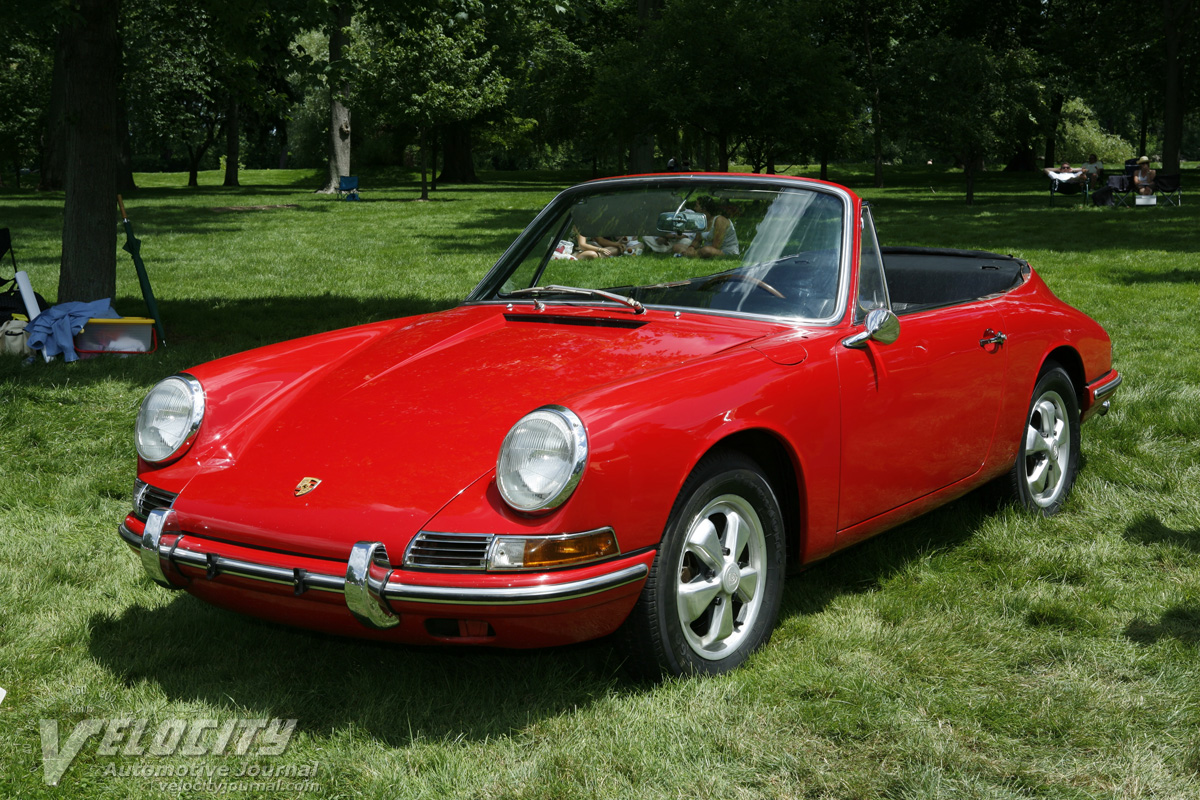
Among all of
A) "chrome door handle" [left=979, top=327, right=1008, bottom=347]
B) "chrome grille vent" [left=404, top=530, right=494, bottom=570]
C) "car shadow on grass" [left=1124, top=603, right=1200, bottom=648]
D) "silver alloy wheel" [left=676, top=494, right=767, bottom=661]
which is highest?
"chrome door handle" [left=979, top=327, right=1008, bottom=347]

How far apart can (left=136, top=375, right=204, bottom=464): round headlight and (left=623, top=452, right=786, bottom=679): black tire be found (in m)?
1.51

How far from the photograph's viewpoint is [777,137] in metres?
24.9

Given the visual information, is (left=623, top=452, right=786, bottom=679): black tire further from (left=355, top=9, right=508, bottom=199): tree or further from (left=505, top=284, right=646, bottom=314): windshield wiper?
(left=355, top=9, right=508, bottom=199): tree

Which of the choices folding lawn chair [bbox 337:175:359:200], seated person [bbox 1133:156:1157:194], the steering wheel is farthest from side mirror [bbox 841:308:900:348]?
folding lawn chair [bbox 337:175:359:200]

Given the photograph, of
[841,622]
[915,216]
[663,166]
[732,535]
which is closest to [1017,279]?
[841,622]

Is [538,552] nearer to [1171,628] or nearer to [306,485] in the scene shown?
[306,485]

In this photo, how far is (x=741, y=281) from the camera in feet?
13.0

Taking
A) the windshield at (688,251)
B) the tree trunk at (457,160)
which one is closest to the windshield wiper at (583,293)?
the windshield at (688,251)

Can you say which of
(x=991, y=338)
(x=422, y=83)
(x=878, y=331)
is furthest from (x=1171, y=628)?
(x=422, y=83)

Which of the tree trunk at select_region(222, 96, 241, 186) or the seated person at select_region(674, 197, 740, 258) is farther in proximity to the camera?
the tree trunk at select_region(222, 96, 241, 186)

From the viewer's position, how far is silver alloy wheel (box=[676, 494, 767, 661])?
123 inches

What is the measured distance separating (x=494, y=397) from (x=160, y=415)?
1109mm

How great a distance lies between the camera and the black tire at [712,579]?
9.82 ft

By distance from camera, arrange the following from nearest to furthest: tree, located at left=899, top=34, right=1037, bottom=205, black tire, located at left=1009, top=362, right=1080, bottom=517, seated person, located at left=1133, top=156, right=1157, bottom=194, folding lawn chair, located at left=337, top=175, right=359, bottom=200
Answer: black tire, located at left=1009, top=362, right=1080, bottom=517
seated person, located at left=1133, top=156, right=1157, bottom=194
tree, located at left=899, top=34, right=1037, bottom=205
folding lawn chair, located at left=337, top=175, right=359, bottom=200
